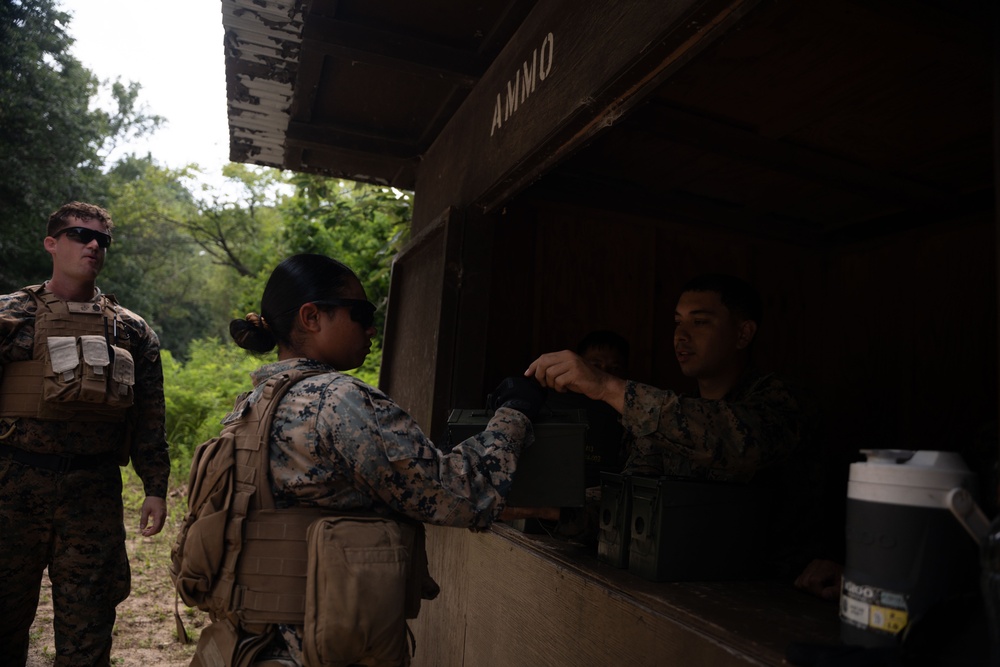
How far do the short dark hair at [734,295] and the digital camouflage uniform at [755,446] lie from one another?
0.28 metres

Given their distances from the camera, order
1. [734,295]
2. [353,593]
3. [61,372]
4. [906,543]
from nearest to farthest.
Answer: [906,543] < [353,593] < [734,295] < [61,372]

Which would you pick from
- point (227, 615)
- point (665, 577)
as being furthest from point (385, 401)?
point (665, 577)

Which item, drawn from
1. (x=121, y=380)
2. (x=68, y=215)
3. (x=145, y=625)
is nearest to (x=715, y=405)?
(x=121, y=380)

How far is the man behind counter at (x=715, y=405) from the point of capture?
2.27m

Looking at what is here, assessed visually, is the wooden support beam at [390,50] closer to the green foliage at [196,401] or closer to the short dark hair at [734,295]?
the short dark hair at [734,295]

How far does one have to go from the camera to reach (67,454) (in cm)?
347

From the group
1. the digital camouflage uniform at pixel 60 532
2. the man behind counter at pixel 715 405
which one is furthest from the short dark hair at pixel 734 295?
the digital camouflage uniform at pixel 60 532

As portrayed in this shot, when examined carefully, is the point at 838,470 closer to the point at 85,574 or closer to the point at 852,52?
the point at 852,52

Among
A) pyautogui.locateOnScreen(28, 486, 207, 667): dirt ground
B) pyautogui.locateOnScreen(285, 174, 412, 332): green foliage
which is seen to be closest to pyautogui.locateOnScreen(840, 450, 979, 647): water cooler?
pyautogui.locateOnScreen(28, 486, 207, 667): dirt ground

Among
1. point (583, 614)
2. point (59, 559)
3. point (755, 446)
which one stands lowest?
point (59, 559)

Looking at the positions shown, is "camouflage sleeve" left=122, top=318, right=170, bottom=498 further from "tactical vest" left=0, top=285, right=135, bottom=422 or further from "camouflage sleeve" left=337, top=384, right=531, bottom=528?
"camouflage sleeve" left=337, top=384, right=531, bottom=528

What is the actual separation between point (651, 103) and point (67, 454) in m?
3.11

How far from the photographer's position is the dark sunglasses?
226 centimetres

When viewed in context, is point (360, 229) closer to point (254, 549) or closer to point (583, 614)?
point (583, 614)
